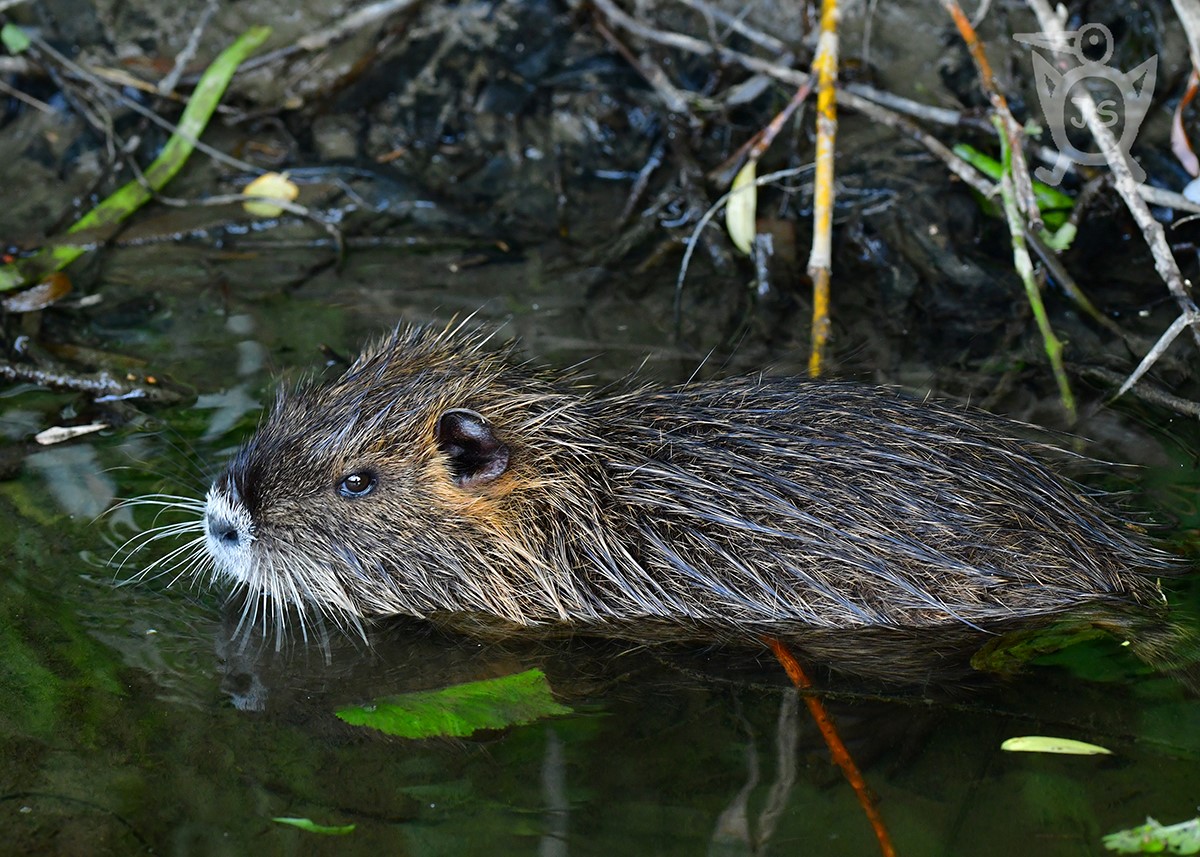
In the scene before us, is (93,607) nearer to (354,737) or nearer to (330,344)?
(354,737)

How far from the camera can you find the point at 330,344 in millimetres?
4699

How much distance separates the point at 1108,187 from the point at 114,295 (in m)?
3.99

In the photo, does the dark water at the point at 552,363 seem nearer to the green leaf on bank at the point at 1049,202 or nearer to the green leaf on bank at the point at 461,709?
the green leaf on bank at the point at 461,709

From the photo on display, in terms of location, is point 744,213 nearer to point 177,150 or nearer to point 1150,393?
point 1150,393

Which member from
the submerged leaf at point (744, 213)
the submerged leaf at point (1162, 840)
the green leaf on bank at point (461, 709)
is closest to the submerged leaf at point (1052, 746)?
the submerged leaf at point (1162, 840)

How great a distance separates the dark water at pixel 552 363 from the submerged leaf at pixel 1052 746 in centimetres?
2

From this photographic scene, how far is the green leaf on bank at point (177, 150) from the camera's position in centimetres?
526

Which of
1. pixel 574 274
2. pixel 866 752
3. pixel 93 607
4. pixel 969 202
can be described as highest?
pixel 969 202

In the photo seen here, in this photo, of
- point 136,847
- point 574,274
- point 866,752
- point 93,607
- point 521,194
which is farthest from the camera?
point 521,194

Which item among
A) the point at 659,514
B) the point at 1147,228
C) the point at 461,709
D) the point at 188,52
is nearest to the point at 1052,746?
the point at 659,514

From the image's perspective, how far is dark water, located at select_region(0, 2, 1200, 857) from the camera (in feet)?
9.05

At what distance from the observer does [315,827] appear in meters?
2.70

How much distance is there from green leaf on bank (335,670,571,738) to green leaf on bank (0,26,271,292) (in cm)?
297

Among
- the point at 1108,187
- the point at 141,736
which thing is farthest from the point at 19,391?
the point at 1108,187
